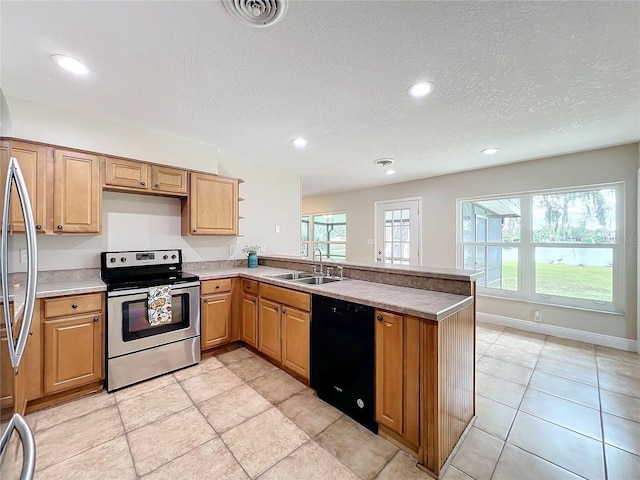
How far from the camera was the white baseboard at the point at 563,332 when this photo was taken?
3.13 m

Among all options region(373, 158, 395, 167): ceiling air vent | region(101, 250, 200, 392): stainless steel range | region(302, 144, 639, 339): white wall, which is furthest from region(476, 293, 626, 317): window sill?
region(101, 250, 200, 392): stainless steel range

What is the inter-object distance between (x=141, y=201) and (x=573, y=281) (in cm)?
542

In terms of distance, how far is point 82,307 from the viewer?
215 centimetres

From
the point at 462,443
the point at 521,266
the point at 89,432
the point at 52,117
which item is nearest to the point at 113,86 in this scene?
the point at 52,117

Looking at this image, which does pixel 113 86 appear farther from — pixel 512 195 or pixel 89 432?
pixel 512 195

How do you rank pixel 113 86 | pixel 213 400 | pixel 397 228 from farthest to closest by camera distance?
1. pixel 397 228
2. pixel 213 400
3. pixel 113 86

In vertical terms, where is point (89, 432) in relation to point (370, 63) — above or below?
below

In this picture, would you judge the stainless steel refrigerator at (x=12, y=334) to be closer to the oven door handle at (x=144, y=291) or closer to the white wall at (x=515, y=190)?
the oven door handle at (x=144, y=291)

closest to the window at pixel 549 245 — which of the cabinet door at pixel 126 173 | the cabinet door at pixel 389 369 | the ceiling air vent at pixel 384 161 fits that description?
the ceiling air vent at pixel 384 161

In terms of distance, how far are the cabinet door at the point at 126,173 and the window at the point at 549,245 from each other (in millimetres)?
4554

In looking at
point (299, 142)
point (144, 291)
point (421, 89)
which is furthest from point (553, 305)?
point (144, 291)

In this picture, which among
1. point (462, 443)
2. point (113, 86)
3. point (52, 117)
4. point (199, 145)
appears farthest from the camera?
point (199, 145)

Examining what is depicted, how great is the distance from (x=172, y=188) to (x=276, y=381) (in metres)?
2.25

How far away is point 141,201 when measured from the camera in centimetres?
298
